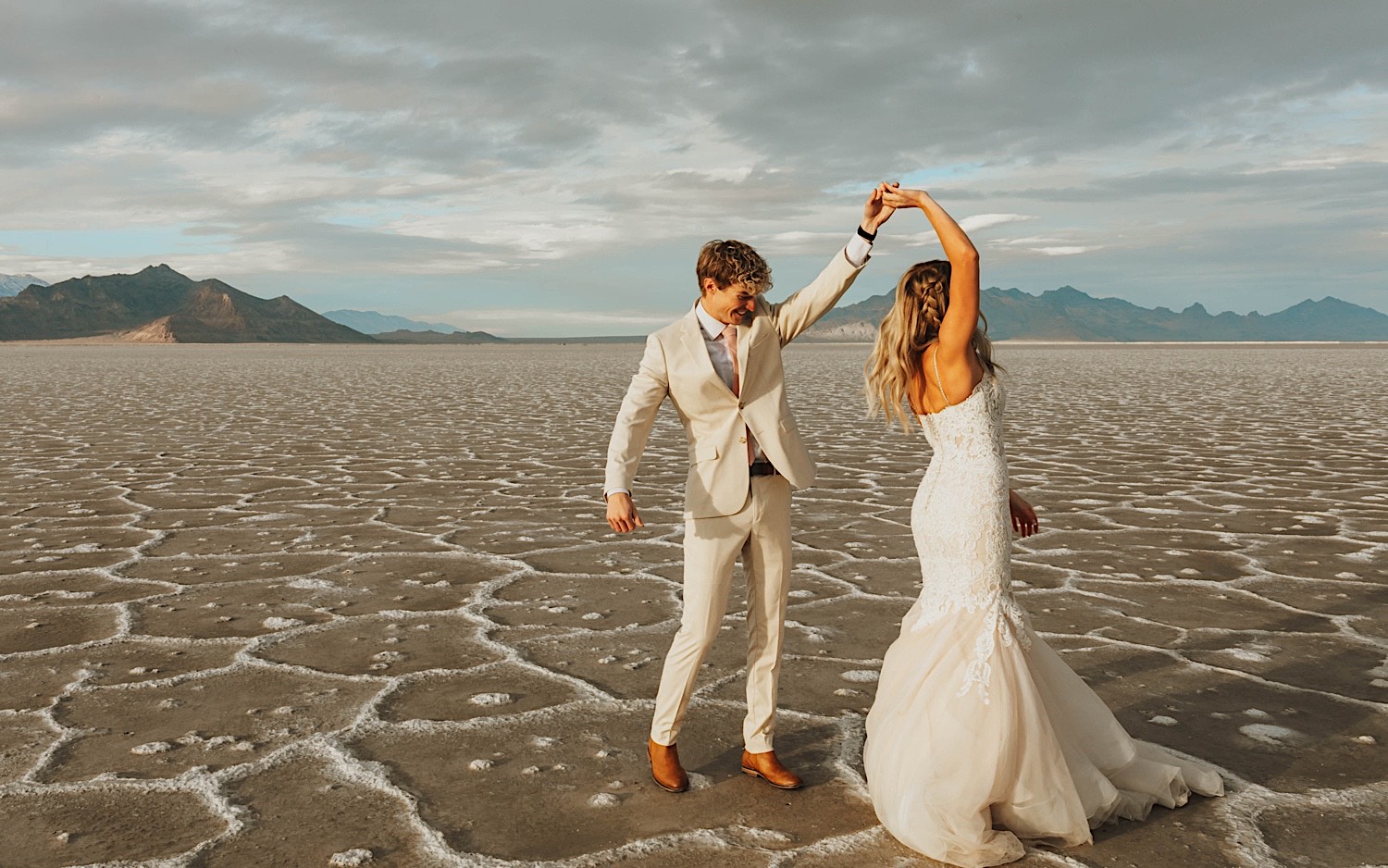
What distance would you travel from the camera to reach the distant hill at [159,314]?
14212 cm

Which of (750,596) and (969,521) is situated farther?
(750,596)

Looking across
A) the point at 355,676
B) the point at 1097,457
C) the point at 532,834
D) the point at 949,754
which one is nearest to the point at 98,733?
the point at 355,676

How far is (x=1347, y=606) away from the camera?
4.89m

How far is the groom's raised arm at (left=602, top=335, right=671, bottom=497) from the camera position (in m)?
2.98

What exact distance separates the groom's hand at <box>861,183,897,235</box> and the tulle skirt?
988mm

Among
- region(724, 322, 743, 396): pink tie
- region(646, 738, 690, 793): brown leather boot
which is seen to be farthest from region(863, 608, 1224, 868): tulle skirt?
region(724, 322, 743, 396): pink tie

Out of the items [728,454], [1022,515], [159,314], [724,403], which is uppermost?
[159,314]

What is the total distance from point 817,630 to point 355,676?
5.69ft

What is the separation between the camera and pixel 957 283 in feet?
8.87

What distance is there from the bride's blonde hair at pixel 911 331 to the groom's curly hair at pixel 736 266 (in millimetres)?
323

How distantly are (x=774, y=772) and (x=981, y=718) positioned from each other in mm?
661

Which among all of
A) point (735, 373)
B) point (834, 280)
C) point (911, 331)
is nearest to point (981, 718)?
point (911, 331)

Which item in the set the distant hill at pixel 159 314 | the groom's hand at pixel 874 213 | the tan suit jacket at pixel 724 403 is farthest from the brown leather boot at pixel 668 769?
the distant hill at pixel 159 314

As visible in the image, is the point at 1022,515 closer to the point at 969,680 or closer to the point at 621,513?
the point at 969,680
